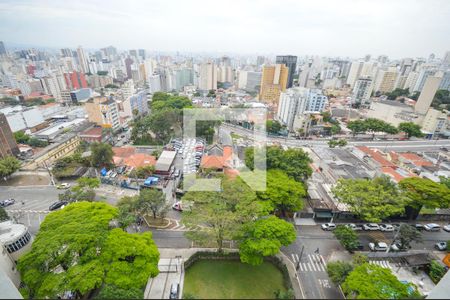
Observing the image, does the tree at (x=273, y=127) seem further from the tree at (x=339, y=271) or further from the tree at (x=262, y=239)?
the tree at (x=339, y=271)

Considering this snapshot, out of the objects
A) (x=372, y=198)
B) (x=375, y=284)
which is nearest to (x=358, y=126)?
(x=372, y=198)

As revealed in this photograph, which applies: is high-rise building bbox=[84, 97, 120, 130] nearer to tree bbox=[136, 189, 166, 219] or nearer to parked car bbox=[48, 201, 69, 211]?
parked car bbox=[48, 201, 69, 211]

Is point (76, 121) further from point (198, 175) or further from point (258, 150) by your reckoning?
point (258, 150)

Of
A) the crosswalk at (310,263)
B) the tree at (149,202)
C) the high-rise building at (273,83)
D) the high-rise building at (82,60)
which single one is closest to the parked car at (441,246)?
the crosswalk at (310,263)

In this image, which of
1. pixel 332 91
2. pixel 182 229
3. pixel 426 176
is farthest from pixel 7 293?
pixel 332 91

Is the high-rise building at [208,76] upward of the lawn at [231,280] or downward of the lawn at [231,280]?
upward
